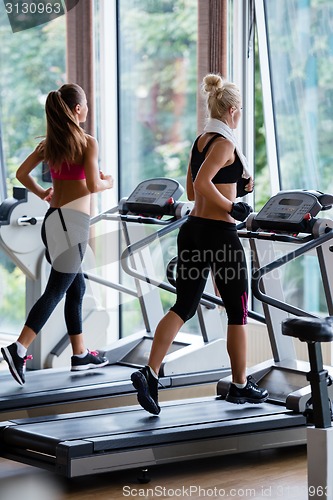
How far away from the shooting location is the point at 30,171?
5.09 metres

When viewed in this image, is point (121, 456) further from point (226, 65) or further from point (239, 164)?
point (226, 65)

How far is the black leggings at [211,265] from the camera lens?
430 centimetres

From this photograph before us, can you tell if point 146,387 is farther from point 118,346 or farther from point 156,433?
point 118,346

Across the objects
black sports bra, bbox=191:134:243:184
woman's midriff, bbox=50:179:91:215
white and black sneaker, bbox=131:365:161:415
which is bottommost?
white and black sneaker, bbox=131:365:161:415

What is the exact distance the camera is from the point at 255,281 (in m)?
4.26

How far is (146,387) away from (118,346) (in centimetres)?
147

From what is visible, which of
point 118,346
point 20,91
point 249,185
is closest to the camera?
point 249,185

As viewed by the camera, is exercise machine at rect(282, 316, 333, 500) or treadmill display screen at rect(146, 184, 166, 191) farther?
treadmill display screen at rect(146, 184, 166, 191)

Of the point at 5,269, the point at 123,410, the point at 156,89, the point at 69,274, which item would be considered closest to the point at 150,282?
the point at 69,274

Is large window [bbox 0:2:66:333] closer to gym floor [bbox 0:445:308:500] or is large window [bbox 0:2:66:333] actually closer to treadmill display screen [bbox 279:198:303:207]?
treadmill display screen [bbox 279:198:303:207]

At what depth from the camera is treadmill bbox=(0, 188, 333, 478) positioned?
3.87 meters

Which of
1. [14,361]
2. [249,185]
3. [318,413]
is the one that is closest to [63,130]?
[249,185]

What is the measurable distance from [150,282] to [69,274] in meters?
0.46

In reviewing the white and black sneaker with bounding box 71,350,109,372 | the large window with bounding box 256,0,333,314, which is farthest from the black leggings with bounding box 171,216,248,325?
the large window with bounding box 256,0,333,314
